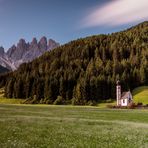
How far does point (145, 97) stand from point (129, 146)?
577ft

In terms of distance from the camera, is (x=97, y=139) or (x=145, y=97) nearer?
(x=97, y=139)

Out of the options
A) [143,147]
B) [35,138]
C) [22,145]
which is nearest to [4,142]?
[22,145]

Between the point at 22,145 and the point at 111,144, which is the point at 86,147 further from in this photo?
the point at 22,145

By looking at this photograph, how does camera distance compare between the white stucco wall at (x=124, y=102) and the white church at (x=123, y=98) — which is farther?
the white church at (x=123, y=98)

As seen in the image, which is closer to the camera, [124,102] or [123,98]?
[123,98]

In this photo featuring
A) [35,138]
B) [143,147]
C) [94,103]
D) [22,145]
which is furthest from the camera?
[94,103]

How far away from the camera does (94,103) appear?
19262 centimetres

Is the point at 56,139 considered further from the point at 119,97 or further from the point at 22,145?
the point at 119,97

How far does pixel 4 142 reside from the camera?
25.3 metres

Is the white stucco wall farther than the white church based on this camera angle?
No

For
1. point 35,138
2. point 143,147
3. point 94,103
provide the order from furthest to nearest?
point 94,103 → point 35,138 → point 143,147

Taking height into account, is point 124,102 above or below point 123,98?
below

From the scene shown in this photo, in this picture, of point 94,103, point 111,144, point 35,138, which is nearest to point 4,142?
point 35,138

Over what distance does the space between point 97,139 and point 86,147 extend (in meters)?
5.16
